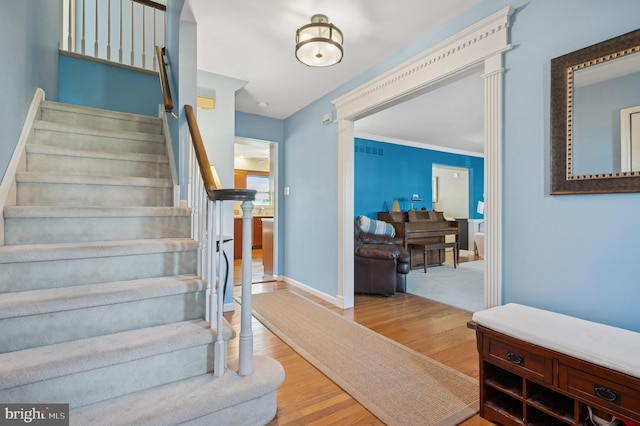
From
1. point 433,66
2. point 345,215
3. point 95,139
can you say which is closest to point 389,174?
point 345,215

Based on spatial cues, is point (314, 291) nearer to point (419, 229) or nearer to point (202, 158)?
point (419, 229)

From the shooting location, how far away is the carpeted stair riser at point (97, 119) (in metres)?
2.58

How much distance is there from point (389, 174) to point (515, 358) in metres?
4.93

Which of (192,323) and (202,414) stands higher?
(192,323)

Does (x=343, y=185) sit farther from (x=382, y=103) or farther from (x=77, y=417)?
(x=77, y=417)

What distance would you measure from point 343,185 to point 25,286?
2694 mm

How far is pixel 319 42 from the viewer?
2145 mm

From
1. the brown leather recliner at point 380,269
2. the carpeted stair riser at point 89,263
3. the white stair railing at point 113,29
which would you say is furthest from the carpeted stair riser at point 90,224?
the white stair railing at point 113,29

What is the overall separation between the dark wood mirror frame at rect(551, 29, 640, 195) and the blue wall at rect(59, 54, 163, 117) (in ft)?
12.7

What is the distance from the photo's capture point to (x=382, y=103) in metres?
2.89

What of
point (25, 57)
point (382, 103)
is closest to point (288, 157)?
point (382, 103)

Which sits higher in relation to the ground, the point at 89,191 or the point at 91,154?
the point at 91,154

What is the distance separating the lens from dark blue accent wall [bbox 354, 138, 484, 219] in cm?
577

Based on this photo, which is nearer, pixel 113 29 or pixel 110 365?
pixel 110 365
